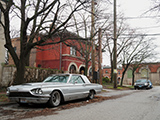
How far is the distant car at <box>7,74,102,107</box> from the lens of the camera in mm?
6301

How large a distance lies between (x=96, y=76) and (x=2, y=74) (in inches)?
337

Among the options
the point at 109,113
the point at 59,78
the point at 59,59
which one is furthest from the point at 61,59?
the point at 109,113

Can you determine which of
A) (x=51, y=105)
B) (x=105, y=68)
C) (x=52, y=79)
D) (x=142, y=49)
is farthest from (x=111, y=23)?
(x=105, y=68)

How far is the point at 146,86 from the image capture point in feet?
76.2

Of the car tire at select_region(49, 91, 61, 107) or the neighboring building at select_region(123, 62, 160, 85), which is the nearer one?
the car tire at select_region(49, 91, 61, 107)

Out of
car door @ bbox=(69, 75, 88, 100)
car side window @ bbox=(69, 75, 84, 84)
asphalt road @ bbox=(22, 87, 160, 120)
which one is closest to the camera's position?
asphalt road @ bbox=(22, 87, 160, 120)

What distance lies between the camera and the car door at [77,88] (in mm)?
7848

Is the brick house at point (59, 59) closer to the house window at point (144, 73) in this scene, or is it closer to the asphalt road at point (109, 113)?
the asphalt road at point (109, 113)

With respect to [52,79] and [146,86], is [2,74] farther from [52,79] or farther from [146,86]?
[146,86]

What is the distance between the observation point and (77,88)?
817 cm

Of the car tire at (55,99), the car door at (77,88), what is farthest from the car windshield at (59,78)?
the car tire at (55,99)

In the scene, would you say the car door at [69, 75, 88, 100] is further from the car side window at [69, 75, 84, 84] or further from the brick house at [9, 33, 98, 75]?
the brick house at [9, 33, 98, 75]

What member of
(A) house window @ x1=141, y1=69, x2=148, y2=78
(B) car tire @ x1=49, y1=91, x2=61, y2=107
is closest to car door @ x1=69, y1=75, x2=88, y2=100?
(B) car tire @ x1=49, y1=91, x2=61, y2=107

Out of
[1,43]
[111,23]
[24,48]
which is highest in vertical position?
[111,23]
